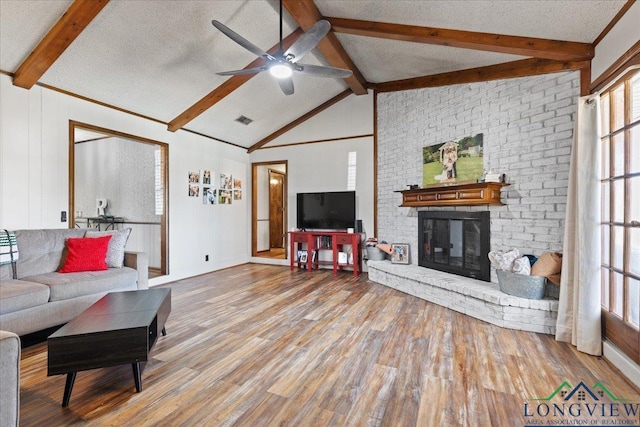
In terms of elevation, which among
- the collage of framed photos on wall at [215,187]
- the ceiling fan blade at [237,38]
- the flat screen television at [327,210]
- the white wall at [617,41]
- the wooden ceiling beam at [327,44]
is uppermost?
the wooden ceiling beam at [327,44]

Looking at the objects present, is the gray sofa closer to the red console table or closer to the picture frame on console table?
the red console table

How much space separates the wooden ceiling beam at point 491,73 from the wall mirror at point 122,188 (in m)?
4.16

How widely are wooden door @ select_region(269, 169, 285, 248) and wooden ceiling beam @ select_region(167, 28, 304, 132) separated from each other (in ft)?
11.1

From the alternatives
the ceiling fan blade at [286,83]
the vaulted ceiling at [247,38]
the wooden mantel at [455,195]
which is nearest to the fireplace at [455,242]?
the wooden mantel at [455,195]

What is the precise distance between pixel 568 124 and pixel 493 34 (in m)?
1.19

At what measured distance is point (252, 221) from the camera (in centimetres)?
663

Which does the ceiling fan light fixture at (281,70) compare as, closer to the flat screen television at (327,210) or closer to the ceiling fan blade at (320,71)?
the ceiling fan blade at (320,71)

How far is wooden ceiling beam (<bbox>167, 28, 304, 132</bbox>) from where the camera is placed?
4.04 meters

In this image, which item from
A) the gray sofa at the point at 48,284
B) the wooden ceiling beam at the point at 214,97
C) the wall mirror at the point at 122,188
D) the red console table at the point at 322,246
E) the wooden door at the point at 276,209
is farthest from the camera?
the wooden door at the point at 276,209

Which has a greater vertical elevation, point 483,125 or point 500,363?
point 483,125

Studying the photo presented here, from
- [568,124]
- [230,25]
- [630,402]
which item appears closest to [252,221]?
[230,25]

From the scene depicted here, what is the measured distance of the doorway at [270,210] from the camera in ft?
24.3

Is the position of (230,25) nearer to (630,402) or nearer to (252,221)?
(252,221)

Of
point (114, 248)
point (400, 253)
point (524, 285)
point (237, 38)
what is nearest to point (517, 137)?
point (524, 285)
